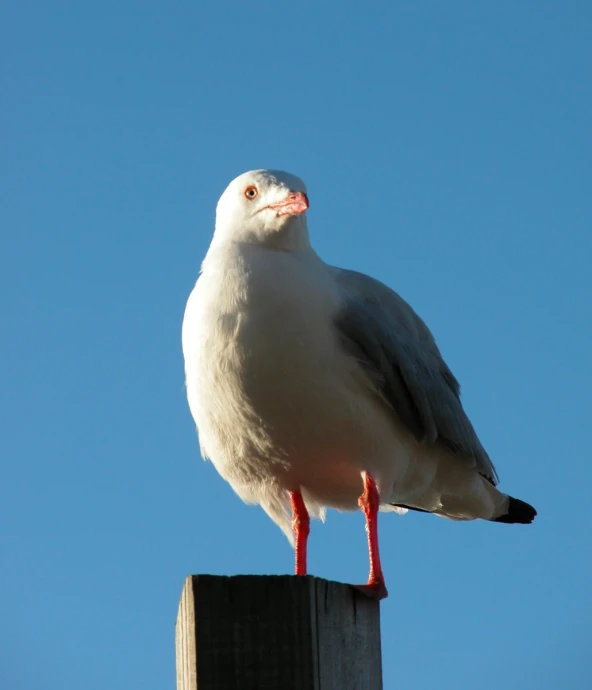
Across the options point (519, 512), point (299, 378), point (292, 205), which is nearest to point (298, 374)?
point (299, 378)

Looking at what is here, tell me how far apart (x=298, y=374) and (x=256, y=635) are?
273cm

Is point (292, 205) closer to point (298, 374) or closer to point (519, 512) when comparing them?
point (298, 374)

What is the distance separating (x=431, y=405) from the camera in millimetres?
7547

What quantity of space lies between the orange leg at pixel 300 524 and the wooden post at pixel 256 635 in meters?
3.51

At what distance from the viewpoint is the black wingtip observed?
887cm

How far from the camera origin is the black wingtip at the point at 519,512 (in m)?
8.87

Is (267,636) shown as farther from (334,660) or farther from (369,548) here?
(369,548)

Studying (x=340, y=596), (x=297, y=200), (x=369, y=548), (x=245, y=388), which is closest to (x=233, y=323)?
(x=245, y=388)

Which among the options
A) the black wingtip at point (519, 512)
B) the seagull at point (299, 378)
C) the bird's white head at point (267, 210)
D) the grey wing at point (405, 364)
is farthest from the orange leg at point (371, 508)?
the black wingtip at point (519, 512)

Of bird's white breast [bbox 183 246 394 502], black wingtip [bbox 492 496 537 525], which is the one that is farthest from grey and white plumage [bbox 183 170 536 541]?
black wingtip [bbox 492 496 537 525]

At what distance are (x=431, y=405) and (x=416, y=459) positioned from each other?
14.5 inches

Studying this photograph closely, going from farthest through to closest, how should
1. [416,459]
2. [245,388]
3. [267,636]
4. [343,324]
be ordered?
[416,459], [343,324], [245,388], [267,636]

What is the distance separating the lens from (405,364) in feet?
24.2

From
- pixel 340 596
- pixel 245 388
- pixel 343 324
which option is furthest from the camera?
pixel 343 324
